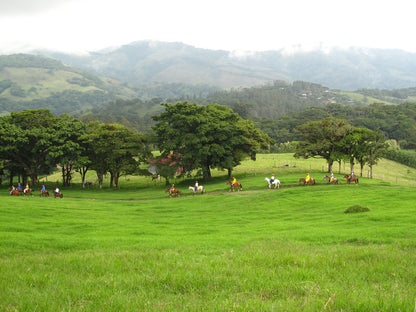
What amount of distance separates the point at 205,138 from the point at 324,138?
787 inches

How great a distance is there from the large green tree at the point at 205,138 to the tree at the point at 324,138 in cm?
692

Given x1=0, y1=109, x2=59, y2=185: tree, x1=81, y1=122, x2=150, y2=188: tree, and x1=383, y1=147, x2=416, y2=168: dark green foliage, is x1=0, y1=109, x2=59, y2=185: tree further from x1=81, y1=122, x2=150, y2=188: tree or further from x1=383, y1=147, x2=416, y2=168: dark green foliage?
x1=383, y1=147, x2=416, y2=168: dark green foliage

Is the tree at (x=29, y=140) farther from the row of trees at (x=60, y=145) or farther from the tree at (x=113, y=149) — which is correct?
the tree at (x=113, y=149)

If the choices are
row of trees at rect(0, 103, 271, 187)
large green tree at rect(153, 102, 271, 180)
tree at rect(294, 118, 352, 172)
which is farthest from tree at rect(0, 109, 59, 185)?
tree at rect(294, 118, 352, 172)

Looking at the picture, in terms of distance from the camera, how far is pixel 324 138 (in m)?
52.4

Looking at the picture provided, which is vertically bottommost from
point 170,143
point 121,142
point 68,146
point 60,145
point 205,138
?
point 68,146

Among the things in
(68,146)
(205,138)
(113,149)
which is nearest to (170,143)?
(205,138)

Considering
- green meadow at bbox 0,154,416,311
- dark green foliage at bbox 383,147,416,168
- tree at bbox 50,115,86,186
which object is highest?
tree at bbox 50,115,86,186

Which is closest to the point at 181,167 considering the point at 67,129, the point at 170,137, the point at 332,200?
the point at 170,137

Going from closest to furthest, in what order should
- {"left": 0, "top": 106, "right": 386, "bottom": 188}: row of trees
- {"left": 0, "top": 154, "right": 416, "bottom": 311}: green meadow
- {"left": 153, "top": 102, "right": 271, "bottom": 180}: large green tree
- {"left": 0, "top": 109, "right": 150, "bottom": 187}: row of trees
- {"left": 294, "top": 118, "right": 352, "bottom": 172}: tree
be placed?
1. {"left": 0, "top": 154, "right": 416, "bottom": 311}: green meadow
2. {"left": 0, "top": 109, "right": 150, "bottom": 187}: row of trees
3. {"left": 0, "top": 106, "right": 386, "bottom": 188}: row of trees
4. {"left": 153, "top": 102, "right": 271, "bottom": 180}: large green tree
5. {"left": 294, "top": 118, "right": 352, "bottom": 172}: tree

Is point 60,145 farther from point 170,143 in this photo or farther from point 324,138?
point 324,138

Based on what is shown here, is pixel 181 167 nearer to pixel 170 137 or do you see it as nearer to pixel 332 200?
pixel 170 137

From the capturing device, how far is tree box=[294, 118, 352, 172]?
167 feet

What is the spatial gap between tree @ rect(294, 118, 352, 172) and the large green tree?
22.7ft
